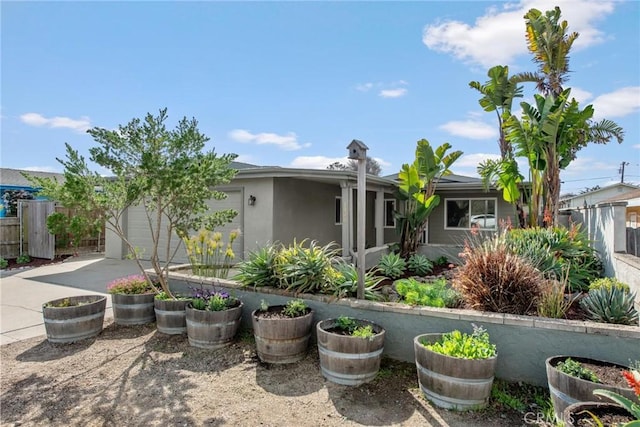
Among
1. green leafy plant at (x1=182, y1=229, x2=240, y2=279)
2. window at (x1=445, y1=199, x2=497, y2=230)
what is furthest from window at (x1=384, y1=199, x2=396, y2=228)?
green leafy plant at (x1=182, y1=229, x2=240, y2=279)

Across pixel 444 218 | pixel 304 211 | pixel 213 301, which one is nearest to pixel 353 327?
pixel 213 301

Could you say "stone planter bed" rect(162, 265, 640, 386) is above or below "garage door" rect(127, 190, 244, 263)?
below

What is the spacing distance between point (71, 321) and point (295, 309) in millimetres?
3046

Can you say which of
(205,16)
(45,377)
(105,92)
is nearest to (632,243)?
(45,377)

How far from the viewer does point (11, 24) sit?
23.7ft

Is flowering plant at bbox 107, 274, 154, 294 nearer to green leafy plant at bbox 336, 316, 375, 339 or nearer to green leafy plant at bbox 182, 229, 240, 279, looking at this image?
green leafy plant at bbox 182, 229, 240, 279

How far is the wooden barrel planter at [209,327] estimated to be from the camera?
175 inches

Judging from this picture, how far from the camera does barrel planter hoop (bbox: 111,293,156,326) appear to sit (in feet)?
17.5

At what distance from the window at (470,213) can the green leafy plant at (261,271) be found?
431 inches

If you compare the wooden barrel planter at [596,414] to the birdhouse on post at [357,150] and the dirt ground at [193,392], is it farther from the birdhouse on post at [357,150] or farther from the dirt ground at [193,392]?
the birdhouse on post at [357,150]

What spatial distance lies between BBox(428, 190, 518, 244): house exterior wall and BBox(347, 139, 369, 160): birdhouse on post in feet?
32.8

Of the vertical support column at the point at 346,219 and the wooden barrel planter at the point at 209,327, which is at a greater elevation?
the vertical support column at the point at 346,219

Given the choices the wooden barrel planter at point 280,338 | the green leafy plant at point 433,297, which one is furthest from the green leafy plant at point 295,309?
the green leafy plant at point 433,297

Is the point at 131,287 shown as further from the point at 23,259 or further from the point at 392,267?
the point at 23,259
